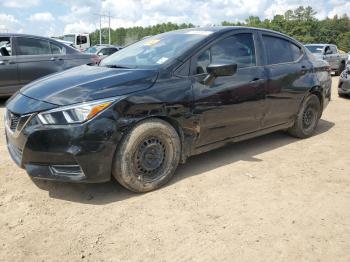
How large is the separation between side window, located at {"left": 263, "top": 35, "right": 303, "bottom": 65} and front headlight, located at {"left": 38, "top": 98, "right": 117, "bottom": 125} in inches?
99.8

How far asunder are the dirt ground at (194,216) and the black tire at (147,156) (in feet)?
0.44

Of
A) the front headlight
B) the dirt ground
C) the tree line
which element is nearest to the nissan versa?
the front headlight

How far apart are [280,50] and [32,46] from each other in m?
5.37

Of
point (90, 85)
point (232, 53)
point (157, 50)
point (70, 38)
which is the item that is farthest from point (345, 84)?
point (70, 38)

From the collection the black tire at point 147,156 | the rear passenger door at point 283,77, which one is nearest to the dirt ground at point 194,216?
the black tire at point 147,156

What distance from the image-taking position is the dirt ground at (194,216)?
2600 mm

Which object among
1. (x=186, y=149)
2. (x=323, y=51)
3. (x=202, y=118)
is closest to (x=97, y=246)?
(x=186, y=149)

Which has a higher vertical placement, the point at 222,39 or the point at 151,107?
the point at 222,39

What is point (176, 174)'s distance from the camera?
3.95 meters

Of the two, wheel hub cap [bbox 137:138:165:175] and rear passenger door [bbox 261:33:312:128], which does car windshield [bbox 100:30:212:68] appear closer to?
wheel hub cap [bbox 137:138:165:175]

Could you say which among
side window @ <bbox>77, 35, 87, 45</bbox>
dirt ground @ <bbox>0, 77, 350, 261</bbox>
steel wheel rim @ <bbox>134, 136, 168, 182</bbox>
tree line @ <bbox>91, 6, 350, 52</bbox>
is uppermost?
tree line @ <bbox>91, 6, 350, 52</bbox>

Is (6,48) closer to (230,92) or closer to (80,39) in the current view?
(230,92)

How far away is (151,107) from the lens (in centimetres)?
333

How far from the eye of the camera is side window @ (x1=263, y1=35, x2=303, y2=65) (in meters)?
4.66
